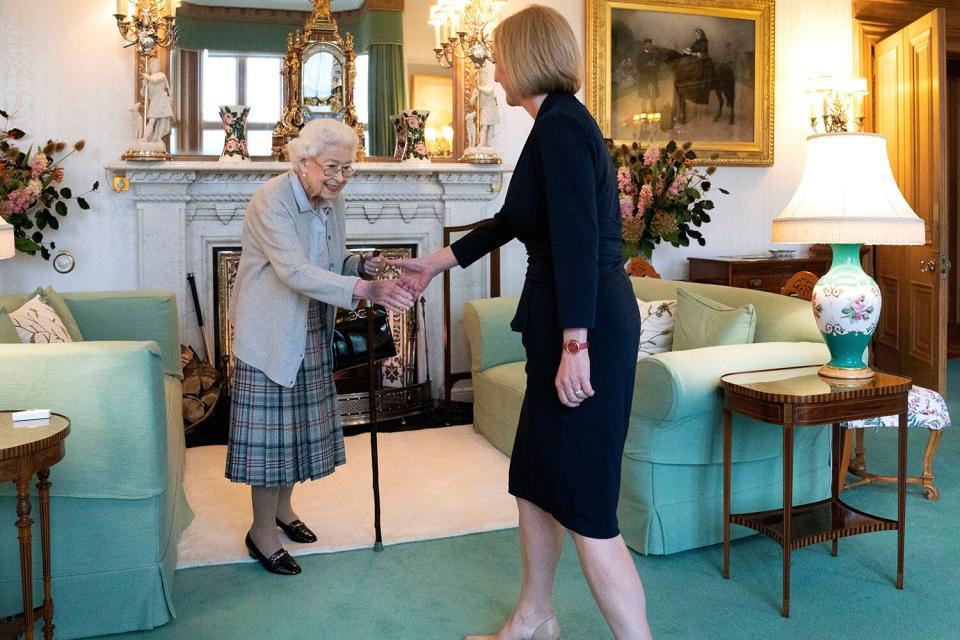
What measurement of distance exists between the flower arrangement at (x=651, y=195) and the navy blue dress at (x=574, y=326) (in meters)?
3.42

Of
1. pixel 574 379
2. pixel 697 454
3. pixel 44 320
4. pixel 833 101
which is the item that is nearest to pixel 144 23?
pixel 44 320

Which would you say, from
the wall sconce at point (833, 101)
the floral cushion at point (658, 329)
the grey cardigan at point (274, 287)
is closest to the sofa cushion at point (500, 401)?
the floral cushion at point (658, 329)

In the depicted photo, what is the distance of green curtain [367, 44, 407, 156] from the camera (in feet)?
18.4

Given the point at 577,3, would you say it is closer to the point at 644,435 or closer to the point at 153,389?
the point at 644,435

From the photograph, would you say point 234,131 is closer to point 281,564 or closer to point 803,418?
point 281,564

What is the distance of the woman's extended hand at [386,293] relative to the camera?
2697 mm

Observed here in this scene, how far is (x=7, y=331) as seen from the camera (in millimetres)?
2926

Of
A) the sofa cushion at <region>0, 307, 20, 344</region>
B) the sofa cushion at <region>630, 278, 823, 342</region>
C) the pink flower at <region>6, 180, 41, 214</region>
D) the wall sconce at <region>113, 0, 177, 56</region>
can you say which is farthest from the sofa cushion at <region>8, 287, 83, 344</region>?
the sofa cushion at <region>630, 278, 823, 342</region>

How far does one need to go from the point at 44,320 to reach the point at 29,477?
1551 mm

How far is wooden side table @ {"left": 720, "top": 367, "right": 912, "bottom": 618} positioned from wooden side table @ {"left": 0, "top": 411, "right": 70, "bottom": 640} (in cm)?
191

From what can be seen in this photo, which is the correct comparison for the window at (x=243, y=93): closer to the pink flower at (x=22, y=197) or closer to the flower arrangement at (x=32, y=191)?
the flower arrangement at (x=32, y=191)

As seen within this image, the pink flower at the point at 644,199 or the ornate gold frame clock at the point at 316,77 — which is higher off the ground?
the ornate gold frame clock at the point at 316,77

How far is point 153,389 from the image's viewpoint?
2.51 meters

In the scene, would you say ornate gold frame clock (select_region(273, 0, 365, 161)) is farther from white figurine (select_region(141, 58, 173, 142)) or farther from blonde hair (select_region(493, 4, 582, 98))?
blonde hair (select_region(493, 4, 582, 98))
